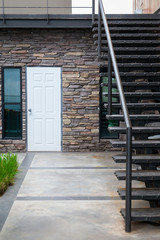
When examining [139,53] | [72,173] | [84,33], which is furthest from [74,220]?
[84,33]

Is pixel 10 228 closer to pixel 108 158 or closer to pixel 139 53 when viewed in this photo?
pixel 139 53

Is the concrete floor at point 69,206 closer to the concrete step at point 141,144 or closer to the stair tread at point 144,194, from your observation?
the stair tread at point 144,194

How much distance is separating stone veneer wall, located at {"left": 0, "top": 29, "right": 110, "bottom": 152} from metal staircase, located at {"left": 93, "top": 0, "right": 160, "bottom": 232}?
71.2 inches

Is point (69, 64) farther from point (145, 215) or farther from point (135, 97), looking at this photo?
point (145, 215)

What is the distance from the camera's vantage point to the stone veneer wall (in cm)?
905

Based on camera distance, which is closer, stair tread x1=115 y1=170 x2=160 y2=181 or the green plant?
stair tread x1=115 y1=170 x2=160 y2=181

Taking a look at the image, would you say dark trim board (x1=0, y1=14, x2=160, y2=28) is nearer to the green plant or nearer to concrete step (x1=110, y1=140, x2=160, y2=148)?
the green plant

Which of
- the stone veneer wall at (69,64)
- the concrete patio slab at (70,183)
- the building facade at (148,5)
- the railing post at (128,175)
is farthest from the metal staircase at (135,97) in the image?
the stone veneer wall at (69,64)

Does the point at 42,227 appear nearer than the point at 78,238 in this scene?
No

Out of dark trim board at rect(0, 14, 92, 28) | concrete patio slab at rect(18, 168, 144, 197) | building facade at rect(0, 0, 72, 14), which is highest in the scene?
building facade at rect(0, 0, 72, 14)

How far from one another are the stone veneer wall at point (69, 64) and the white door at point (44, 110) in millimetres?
149

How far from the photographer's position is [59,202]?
15.6ft

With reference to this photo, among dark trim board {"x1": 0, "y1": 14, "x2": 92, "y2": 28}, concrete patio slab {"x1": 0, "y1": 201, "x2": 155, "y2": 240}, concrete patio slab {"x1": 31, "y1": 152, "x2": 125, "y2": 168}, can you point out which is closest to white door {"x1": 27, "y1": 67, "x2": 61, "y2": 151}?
concrete patio slab {"x1": 31, "y1": 152, "x2": 125, "y2": 168}

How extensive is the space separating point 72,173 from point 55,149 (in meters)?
2.64
